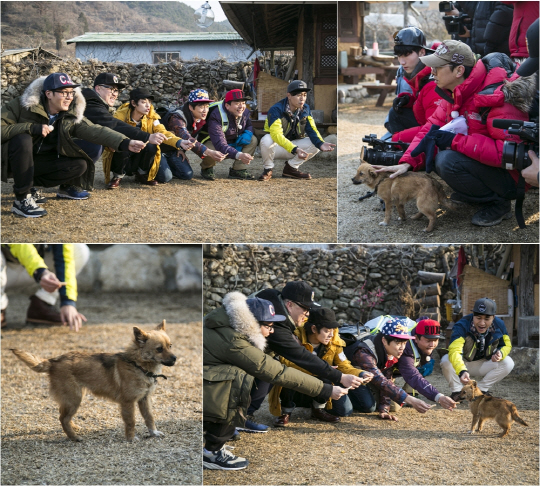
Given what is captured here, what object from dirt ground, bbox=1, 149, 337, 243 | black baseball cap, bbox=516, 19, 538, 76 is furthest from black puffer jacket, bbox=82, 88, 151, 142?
black baseball cap, bbox=516, 19, 538, 76

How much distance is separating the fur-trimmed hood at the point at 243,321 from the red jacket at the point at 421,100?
2803 mm

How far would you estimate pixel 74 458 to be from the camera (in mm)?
4059

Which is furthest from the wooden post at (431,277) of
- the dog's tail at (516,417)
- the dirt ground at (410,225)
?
the dog's tail at (516,417)

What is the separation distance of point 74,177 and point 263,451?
2887mm

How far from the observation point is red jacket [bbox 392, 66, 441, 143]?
5.52 meters

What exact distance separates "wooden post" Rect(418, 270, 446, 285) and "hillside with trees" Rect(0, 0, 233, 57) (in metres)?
3.92

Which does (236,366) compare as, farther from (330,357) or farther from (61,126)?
(61,126)

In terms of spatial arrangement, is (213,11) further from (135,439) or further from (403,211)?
(135,439)

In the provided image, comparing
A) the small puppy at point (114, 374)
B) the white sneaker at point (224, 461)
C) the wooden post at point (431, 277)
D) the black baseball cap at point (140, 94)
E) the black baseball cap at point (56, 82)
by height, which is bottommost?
the white sneaker at point (224, 461)

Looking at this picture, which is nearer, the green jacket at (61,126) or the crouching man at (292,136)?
the green jacket at (61,126)

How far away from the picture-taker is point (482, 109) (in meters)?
4.73

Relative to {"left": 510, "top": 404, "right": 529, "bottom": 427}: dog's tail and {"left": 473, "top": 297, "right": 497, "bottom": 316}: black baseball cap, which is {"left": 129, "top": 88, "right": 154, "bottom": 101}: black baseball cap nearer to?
{"left": 473, "top": 297, "right": 497, "bottom": 316}: black baseball cap

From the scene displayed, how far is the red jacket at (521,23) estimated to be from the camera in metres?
5.12

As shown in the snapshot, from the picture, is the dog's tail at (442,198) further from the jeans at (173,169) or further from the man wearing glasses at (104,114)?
the man wearing glasses at (104,114)
